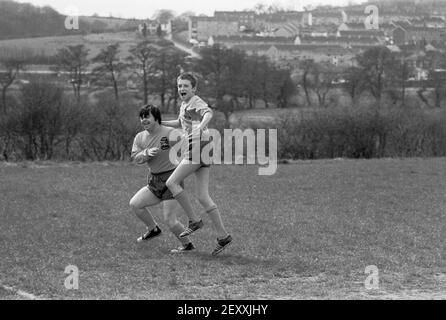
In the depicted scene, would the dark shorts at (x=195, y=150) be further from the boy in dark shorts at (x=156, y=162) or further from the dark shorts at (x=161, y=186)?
the dark shorts at (x=161, y=186)

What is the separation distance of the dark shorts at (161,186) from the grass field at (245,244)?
2.38 ft

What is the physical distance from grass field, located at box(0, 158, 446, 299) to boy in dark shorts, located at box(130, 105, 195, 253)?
1.45ft

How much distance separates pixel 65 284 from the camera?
868 centimetres

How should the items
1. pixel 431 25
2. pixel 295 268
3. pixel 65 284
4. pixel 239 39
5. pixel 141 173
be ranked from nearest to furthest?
pixel 65 284, pixel 295 268, pixel 141 173, pixel 239 39, pixel 431 25

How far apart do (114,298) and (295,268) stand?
8.38 ft

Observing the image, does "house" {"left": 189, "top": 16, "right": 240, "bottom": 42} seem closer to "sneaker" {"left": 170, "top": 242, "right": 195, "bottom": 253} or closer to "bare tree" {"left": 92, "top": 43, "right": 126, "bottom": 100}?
"bare tree" {"left": 92, "top": 43, "right": 126, "bottom": 100}

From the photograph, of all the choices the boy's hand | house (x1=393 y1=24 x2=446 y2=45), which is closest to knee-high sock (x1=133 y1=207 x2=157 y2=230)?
the boy's hand

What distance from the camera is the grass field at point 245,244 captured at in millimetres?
8758

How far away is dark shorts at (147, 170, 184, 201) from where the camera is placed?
10711mm

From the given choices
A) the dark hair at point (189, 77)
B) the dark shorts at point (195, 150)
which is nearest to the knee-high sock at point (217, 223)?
the dark shorts at point (195, 150)

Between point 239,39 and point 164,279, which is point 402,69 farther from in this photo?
point 164,279
